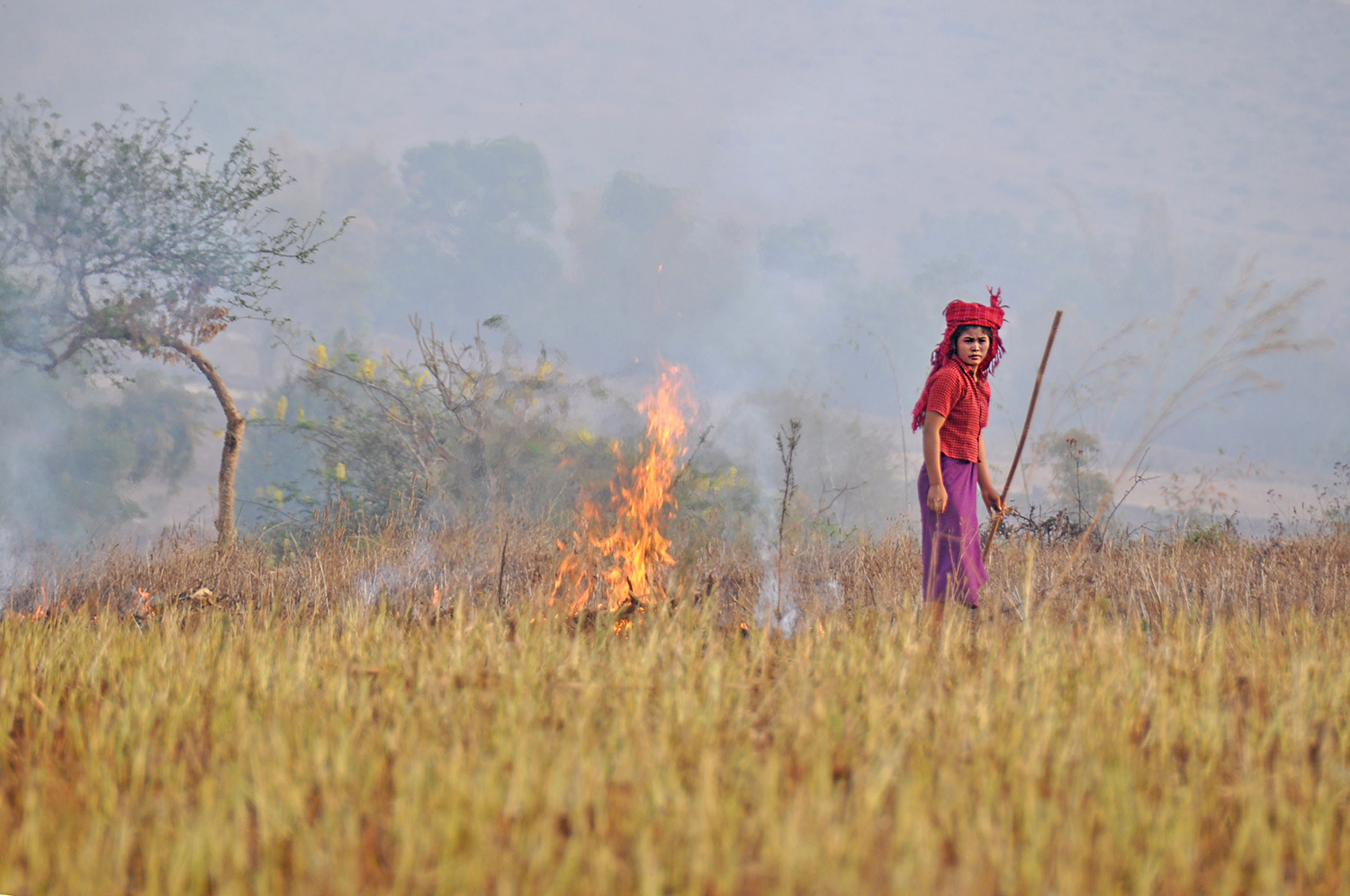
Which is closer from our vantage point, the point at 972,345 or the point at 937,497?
the point at 937,497

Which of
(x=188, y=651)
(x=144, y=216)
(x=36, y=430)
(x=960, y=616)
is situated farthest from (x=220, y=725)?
(x=36, y=430)

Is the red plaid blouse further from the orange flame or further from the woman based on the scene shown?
the orange flame

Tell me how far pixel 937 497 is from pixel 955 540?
0.26 m

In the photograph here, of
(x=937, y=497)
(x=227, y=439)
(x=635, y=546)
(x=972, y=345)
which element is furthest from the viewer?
(x=227, y=439)

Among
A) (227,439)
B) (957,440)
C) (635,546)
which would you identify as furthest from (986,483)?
(227,439)

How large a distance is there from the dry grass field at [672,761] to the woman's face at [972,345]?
1412 mm

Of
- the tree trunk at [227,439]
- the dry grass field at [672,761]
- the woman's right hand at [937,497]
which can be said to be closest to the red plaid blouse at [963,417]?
the woman's right hand at [937,497]

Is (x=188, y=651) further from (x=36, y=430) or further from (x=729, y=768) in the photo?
(x=36, y=430)

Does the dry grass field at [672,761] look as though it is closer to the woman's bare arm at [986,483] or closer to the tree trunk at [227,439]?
the woman's bare arm at [986,483]

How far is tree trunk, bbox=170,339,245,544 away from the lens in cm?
948

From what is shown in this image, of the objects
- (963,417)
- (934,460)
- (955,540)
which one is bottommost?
(955,540)

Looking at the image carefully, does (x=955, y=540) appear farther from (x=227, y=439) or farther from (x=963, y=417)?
(x=227, y=439)

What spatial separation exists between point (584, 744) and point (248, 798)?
79 centimetres

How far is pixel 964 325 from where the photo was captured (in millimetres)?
4879
